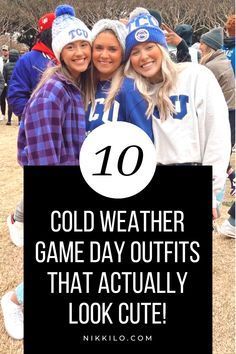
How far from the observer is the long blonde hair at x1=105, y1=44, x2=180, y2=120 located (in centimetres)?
137

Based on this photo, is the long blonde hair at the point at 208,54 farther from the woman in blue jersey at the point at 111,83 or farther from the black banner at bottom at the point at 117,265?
the black banner at bottom at the point at 117,265

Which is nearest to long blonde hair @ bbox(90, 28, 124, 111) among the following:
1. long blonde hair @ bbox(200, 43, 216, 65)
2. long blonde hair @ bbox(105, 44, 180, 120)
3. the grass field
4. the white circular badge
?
long blonde hair @ bbox(105, 44, 180, 120)

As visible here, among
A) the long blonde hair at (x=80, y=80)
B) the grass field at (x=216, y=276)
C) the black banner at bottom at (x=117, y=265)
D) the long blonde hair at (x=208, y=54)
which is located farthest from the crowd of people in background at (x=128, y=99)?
the long blonde hair at (x=208, y=54)

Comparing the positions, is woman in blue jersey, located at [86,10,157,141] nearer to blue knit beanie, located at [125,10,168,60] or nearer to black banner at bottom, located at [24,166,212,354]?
blue knit beanie, located at [125,10,168,60]

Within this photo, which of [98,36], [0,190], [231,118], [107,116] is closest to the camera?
[107,116]

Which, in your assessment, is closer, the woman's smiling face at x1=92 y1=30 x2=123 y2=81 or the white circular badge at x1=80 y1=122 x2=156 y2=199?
the white circular badge at x1=80 y1=122 x2=156 y2=199

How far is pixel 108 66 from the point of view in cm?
147

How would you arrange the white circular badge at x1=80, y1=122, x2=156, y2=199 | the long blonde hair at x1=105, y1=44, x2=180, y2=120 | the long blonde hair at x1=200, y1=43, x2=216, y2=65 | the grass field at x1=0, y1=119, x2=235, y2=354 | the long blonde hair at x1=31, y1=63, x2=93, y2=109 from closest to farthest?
the white circular badge at x1=80, y1=122, x2=156, y2=199 < the long blonde hair at x1=105, y1=44, x2=180, y2=120 < the long blonde hair at x1=31, y1=63, x2=93, y2=109 < the grass field at x1=0, y1=119, x2=235, y2=354 < the long blonde hair at x1=200, y1=43, x2=216, y2=65

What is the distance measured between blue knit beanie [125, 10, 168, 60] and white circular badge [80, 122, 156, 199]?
457 mm

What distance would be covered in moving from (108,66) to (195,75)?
0.25 meters

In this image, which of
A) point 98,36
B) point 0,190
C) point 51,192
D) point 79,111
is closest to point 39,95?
point 79,111

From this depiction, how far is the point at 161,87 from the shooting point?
4.65 feet

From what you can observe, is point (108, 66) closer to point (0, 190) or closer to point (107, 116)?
point (107, 116)

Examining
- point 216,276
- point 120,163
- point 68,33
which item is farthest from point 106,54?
point 216,276
